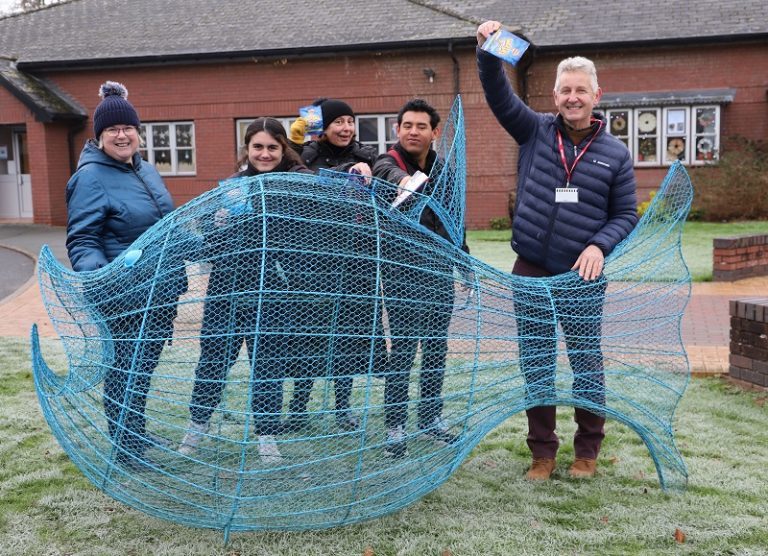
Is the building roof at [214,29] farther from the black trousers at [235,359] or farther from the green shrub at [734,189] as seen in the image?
the black trousers at [235,359]

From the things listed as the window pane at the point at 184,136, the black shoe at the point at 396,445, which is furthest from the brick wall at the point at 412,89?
the black shoe at the point at 396,445

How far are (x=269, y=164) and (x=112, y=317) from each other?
4.33 feet

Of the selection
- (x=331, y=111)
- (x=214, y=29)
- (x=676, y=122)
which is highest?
(x=214, y=29)

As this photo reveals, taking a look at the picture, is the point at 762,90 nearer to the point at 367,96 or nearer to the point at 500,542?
the point at 367,96

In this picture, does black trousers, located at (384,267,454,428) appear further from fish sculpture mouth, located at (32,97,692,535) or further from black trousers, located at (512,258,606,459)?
black trousers, located at (512,258,606,459)

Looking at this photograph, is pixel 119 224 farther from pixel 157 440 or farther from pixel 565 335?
pixel 565 335

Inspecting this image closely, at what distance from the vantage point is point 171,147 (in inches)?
805

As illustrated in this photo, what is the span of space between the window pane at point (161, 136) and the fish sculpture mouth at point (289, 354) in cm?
1779

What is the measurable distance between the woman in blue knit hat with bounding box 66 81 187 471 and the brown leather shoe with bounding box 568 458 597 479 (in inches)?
81.6

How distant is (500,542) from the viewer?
3322 mm

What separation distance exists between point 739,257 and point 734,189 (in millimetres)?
7701

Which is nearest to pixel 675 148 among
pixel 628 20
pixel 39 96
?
pixel 628 20

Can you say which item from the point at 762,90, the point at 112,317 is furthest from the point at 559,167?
the point at 762,90

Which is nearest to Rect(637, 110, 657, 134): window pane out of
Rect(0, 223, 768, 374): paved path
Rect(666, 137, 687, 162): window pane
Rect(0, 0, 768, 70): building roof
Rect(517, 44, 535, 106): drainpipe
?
Rect(666, 137, 687, 162): window pane
